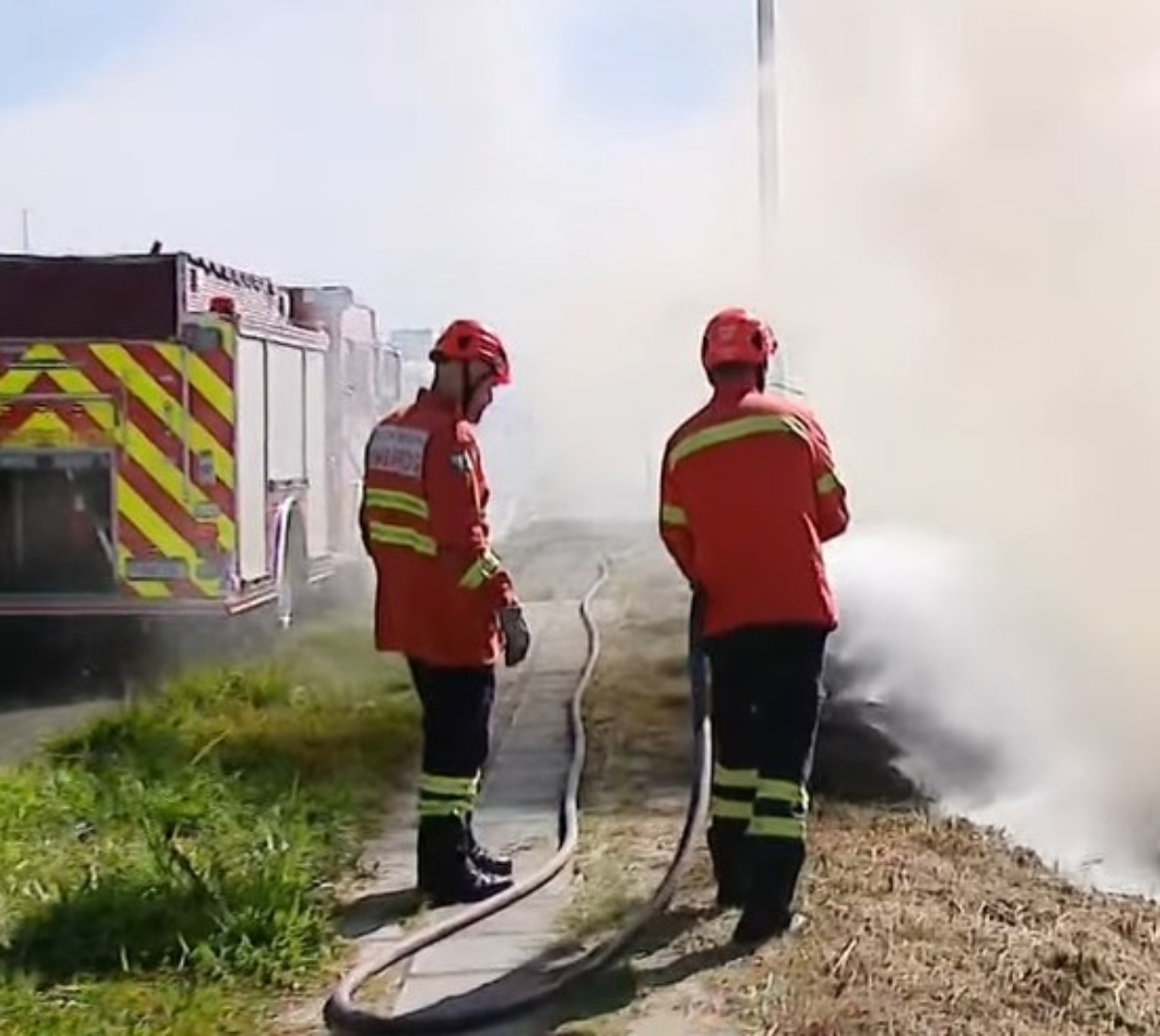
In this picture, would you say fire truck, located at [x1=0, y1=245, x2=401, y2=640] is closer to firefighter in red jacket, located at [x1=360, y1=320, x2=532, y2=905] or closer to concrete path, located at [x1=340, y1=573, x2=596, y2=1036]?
concrete path, located at [x1=340, y1=573, x2=596, y2=1036]

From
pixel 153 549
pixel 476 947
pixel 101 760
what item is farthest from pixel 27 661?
pixel 476 947

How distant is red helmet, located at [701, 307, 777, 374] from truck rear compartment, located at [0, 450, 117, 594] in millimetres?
6204

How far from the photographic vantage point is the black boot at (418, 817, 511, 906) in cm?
621

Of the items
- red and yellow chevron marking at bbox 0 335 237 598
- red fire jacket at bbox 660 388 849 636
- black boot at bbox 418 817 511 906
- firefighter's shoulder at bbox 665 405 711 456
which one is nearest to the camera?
red fire jacket at bbox 660 388 849 636

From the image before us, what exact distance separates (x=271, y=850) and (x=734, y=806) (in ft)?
4.89

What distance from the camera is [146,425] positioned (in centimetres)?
1130

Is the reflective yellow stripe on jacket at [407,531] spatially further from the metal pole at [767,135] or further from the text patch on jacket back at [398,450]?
the metal pole at [767,135]

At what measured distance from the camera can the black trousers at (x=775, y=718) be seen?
18.6ft

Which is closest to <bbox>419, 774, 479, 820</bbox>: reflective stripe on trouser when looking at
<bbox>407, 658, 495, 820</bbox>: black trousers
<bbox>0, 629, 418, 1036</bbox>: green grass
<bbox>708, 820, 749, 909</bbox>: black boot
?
<bbox>407, 658, 495, 820</bbox>: black trousers

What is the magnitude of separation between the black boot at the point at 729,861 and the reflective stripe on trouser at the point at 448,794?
0.76 metres

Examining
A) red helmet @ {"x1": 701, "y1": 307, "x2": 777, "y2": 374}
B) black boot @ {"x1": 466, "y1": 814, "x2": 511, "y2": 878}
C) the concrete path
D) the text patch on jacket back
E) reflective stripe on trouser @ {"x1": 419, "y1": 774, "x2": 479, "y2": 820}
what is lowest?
the concrete path

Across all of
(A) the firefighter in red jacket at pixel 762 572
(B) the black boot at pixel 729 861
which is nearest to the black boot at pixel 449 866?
(B) the black boot at pixel 729 861

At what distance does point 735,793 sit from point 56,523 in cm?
661

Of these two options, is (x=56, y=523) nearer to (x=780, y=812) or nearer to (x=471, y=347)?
(x=471, y=347)
